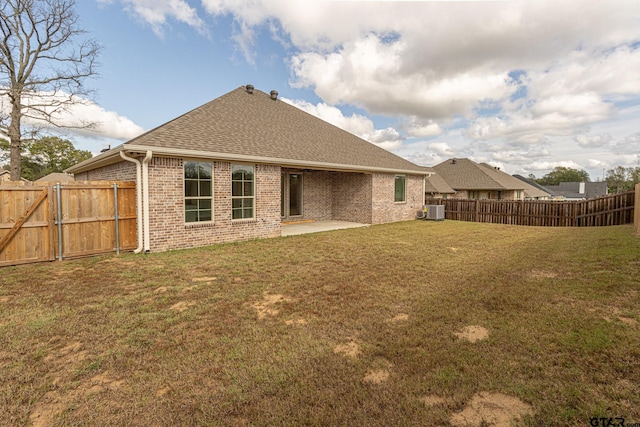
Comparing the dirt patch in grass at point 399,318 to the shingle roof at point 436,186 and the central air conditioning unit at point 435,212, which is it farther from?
the shingle roof at point 436,186

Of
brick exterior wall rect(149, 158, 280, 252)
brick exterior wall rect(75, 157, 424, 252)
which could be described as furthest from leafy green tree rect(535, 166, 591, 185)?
brick exterior wall rect(149, 158, 280, 252)

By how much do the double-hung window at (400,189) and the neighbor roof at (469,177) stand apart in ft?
43.2

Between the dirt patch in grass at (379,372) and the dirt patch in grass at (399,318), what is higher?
the dirt patch in grass at (399,318)

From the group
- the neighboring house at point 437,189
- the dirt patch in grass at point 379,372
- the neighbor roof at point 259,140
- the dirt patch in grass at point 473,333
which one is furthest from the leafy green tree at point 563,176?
the dirt patch in grass at point 379,372

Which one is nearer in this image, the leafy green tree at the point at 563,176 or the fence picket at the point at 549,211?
the fence picket at the point at 549,211

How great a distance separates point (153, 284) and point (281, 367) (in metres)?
3.73

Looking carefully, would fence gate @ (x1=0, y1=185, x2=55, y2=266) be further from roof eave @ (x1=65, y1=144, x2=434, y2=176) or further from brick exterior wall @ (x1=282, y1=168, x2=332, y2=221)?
brick exterior wall @ (x1=282, y1=168, x2=332, y2=221)

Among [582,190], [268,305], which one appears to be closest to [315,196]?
[268,305]

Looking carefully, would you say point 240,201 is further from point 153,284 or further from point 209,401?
point 209,401

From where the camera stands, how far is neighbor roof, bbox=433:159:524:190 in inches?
1023

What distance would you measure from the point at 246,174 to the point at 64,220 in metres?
4.83

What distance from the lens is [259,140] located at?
10906 millimetres

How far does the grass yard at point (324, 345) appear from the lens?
2268 millimetres

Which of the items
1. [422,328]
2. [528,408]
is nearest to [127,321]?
[422,328]
